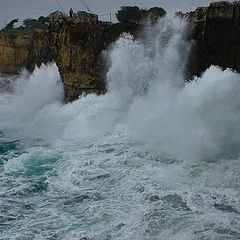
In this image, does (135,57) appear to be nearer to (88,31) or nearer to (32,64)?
(88,31)

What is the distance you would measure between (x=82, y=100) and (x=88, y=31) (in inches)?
125

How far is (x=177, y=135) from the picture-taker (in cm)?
1280

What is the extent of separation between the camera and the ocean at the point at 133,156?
7890 millimetres

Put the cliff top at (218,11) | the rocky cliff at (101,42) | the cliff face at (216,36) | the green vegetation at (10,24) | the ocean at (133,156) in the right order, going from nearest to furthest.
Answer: the ocean at (133,156) → the cliff top at (218,11) → the cliff face at (216,36) → the rocky cliff at (101,42) → the green vegetation at (10,24)

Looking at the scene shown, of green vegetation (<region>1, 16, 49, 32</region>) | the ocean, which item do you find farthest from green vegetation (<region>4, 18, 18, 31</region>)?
the ocean

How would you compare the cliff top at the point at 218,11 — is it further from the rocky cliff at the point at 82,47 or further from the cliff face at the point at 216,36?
the rocky cliff at the point at 82,47

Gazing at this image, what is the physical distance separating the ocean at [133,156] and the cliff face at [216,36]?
58 cm

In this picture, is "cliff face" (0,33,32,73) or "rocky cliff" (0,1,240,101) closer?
"rocky cliff" (0,1,240,101)

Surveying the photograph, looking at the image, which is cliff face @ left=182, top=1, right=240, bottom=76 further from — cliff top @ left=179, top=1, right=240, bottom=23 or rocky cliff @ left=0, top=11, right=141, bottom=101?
rocky cliff @ left=0, top=11, right=141, bottom=101

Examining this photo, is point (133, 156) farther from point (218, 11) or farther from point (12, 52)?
point (12, 52)

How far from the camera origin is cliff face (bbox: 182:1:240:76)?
14969mm

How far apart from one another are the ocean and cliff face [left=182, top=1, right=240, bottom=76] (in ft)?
1.92

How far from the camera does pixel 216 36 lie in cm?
1547

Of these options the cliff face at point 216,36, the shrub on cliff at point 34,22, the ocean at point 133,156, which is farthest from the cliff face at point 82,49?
the shrub on cliff at point 34,22
